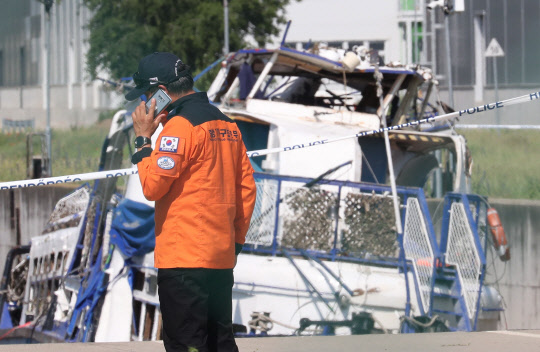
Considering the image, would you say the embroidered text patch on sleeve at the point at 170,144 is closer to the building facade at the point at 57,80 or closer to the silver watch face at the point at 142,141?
the silver watch face at the point at 142,141

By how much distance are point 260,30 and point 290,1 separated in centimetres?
81

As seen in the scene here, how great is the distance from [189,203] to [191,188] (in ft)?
0.20

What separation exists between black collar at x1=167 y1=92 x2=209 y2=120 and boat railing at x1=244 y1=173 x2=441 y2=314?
150 inches

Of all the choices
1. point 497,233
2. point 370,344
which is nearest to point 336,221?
point 497,233

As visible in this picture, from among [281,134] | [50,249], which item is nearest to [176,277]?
[281,134]

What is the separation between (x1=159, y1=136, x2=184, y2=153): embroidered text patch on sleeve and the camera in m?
3.54

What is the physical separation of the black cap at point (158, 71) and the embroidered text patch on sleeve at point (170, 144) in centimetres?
34

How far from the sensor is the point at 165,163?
11.5 feet

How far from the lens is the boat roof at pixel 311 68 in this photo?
923 centimetres

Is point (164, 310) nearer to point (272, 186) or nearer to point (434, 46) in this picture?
point (272, 186)

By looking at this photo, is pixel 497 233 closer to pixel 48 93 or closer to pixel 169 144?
pixel 169 144

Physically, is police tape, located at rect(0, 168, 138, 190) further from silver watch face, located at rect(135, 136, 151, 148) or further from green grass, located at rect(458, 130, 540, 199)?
green grass, located at rect(458, 130, 540, 199)

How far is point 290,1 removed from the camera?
17094mm

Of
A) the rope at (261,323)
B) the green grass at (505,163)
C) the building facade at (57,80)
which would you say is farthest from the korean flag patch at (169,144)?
the building facade at (57,80)
